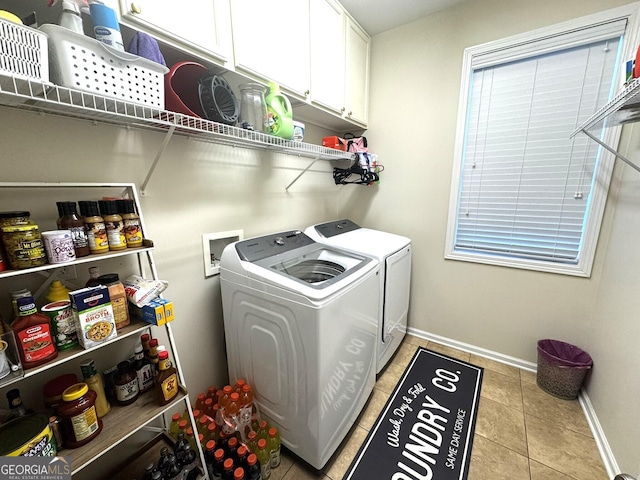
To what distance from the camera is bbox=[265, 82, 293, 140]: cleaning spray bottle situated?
4.33ft

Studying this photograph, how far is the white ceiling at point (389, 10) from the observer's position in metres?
1.85

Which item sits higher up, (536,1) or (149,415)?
(536,1)

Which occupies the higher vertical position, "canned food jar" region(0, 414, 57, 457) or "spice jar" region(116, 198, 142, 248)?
"spice jar" region(116, 198, 142, 248)

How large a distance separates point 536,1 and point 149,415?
10.4 ft

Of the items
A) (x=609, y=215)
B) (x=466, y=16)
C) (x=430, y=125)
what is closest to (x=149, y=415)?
(x=430, y=125)

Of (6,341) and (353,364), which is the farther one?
(353,364)

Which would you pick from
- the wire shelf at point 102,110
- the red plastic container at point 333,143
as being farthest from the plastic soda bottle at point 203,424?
the red plastic container at point 333,143

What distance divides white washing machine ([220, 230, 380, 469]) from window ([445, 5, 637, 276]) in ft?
3.94

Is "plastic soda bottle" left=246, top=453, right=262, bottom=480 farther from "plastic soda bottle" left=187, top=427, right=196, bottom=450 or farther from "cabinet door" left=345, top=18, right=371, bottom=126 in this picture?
"cabinet door" left=345, top=18, right=371, bottom=126

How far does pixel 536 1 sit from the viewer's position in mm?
1672

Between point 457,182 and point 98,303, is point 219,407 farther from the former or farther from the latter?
point 457,182

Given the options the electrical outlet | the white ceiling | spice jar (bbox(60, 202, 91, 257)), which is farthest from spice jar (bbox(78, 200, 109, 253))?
the white ceiling

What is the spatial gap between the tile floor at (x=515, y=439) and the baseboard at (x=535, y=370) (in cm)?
3

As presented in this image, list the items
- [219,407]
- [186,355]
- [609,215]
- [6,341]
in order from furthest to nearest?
[609,215] → [186,355] → [219,407] → [6,341]
